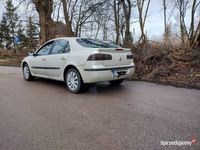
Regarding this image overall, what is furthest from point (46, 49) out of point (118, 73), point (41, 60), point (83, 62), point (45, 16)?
point (45, 16)

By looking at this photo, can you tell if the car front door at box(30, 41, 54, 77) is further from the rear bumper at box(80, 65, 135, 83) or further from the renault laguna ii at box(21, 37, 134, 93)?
the rear bumper at box(80, 65, 135, 83)

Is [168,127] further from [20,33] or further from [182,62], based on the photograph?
[20,33]

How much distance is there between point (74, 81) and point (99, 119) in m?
2.27

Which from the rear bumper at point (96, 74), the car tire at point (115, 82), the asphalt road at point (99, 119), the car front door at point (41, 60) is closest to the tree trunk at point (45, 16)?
the car front door at point (41, 60)

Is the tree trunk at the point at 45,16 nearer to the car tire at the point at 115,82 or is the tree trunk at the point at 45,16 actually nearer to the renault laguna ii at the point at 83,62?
the renault laguna ii at the point at 83,62

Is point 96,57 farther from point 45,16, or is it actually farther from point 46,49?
point 45,16

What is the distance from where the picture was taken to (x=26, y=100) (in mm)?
5188

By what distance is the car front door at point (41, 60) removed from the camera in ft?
22.9

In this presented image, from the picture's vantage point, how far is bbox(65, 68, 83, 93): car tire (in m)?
5.71

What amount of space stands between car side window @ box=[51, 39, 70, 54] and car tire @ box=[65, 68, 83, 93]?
0.67 metres

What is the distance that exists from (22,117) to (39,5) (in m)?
13.0

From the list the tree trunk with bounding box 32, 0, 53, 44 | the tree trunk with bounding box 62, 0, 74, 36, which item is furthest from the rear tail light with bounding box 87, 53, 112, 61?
the tree trunk with bounding box 32, 0, 53, 44

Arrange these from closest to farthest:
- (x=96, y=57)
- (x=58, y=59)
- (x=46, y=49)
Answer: (x=96, y=57)
(x=58, y=59)
(x=46, y=49)

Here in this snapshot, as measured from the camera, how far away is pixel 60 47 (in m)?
6.46
